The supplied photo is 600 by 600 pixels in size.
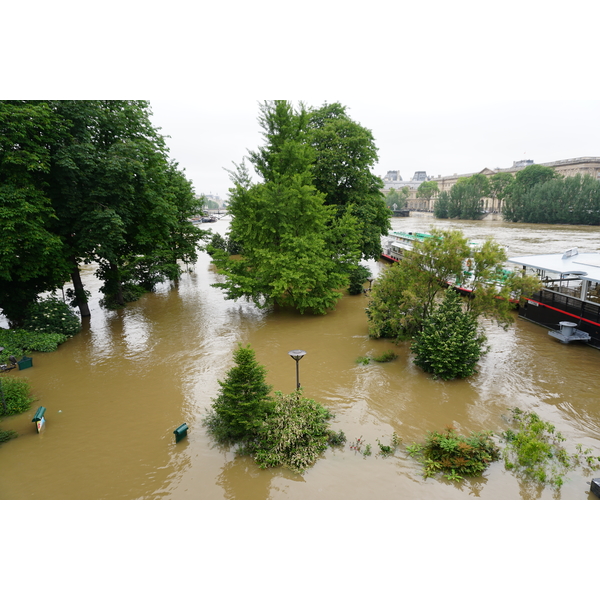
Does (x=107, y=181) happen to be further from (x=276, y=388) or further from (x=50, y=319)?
(x=276, y=388)

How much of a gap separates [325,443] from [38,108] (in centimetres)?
1359

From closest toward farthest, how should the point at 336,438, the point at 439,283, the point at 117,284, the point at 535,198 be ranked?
1. the point at 336,438
2. the point at 439,283
3. the point at 117,284
4. the point at 535,198

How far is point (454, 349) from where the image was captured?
11.2 m

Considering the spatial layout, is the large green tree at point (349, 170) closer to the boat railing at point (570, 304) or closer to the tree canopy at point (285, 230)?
the tree canopy at point (285, 230)

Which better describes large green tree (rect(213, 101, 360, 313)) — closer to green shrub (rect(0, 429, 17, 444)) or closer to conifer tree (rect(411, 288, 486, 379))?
conifer tree (rect(411, 288, 486, 379))

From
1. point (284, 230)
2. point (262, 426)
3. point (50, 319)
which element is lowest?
point (262, 426)

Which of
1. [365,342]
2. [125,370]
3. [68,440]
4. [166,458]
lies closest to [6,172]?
[125,370]

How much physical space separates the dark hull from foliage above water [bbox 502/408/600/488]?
666 cm

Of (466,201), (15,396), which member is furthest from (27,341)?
(466,201)

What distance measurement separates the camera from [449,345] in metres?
11.2

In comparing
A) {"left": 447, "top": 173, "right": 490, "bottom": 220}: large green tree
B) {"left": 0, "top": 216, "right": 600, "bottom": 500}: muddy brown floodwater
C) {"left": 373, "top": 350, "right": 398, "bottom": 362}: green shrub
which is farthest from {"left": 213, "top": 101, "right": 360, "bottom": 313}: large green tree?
{"left": 447, "top": 173, "right": 490, "bottom": 220}: large green tree

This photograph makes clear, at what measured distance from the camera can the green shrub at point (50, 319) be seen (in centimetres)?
1538

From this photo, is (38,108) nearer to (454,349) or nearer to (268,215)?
(268,215)

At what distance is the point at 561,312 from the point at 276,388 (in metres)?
12.0
